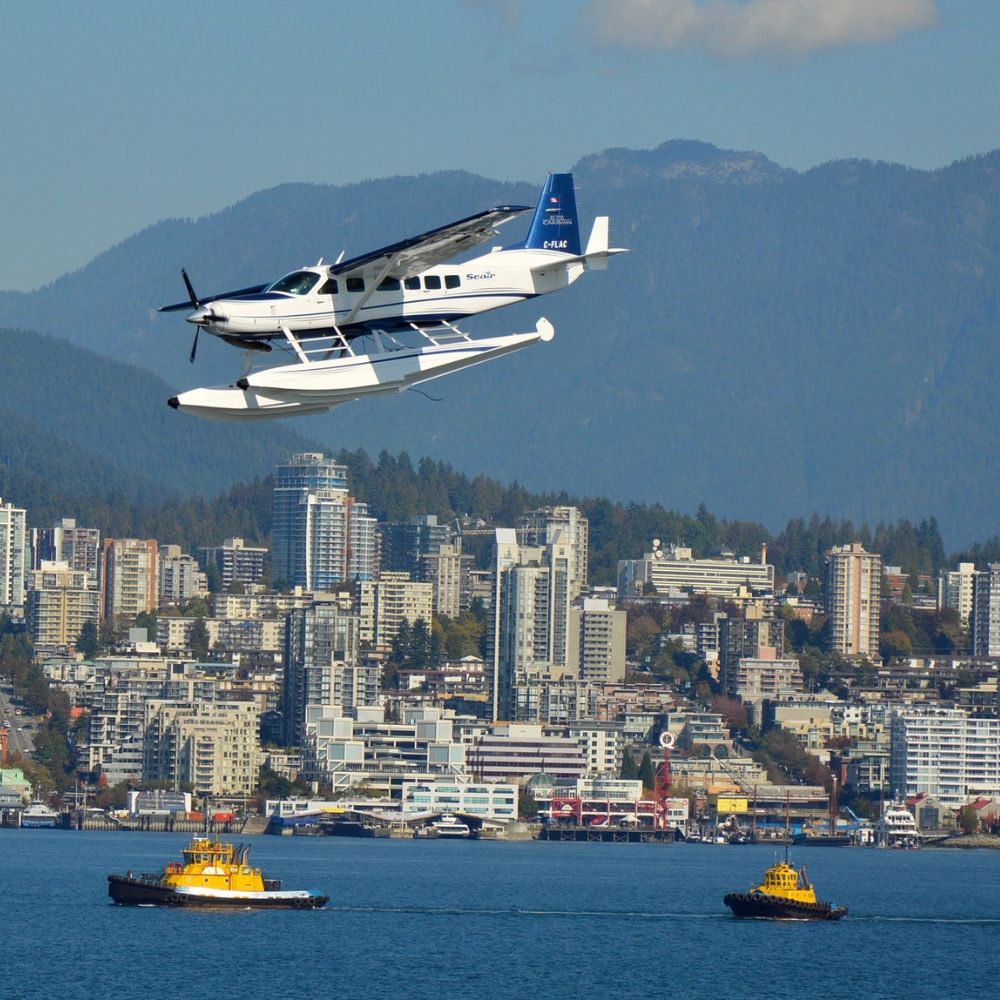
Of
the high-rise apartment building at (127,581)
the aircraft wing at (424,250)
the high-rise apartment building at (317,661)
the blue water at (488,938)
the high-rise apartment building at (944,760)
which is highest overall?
the high-rise apartment building at (127,581)

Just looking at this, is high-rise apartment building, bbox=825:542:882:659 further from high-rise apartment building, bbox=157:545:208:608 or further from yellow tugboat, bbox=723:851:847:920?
yellow tugboat, bbox=723:851:847:920

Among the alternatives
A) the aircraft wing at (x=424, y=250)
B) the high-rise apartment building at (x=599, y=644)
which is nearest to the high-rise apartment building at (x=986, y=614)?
the high-rise apartment building at (x=599, y=644)

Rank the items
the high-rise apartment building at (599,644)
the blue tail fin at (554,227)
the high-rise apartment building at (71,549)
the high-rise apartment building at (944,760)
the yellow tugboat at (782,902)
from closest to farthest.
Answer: the blue tail fin at (554,227), the yellow tugboat at (782,902), the high-rise apartment building at (944,760), the high-rise apartment building at (599,644), the high-rise apartment building at (71,549)

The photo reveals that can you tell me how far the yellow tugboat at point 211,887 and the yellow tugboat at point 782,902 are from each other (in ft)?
35.6

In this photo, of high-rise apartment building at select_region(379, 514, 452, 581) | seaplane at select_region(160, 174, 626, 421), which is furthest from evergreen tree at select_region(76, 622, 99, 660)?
seaplane at select_region(160, 174, 626, 421)

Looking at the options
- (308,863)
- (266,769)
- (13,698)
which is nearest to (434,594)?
(13,698)

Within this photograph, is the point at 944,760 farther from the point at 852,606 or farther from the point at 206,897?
the point at 206,897

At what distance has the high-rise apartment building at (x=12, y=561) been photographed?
595ft

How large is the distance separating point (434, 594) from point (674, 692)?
2350cm

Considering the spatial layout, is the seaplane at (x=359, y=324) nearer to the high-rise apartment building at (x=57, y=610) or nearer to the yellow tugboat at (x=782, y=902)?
the yellow tugboat at (x=782, y=902)

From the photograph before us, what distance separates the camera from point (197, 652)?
164 m

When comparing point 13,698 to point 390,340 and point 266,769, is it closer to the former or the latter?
point 266,769

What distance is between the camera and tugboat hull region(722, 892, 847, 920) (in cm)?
7019

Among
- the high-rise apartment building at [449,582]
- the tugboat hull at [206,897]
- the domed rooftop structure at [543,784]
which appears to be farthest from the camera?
the high-rise apartment building at [449,582]
